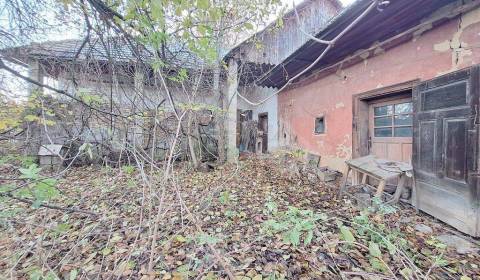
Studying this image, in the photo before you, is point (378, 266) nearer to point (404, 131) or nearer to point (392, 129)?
point (404, 131)

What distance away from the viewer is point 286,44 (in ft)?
22.1

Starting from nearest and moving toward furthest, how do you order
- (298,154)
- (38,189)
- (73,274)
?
(38,189) → (73,274) → (298,154)

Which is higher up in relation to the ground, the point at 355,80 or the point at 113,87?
the point at 355,80

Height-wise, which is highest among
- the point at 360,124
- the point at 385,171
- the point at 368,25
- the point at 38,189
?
the point at 368,25

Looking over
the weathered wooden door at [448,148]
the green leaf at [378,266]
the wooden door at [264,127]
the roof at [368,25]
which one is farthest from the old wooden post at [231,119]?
the green leaf at [378,266]

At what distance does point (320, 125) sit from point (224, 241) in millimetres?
4219

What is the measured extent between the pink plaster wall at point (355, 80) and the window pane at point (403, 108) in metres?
0.40

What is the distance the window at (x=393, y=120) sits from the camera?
11.5 ft

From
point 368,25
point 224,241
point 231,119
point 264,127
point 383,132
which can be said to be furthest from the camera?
point 264,127

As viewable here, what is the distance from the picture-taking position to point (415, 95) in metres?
3.12

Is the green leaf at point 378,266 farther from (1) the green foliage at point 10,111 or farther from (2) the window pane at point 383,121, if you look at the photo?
Answer: (1) the green foliage at point 10,111

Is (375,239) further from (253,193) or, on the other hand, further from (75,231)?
(75,231)

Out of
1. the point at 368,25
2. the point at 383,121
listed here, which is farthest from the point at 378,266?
the point at 368,25

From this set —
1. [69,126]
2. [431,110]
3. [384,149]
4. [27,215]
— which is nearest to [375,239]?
[431,110]
